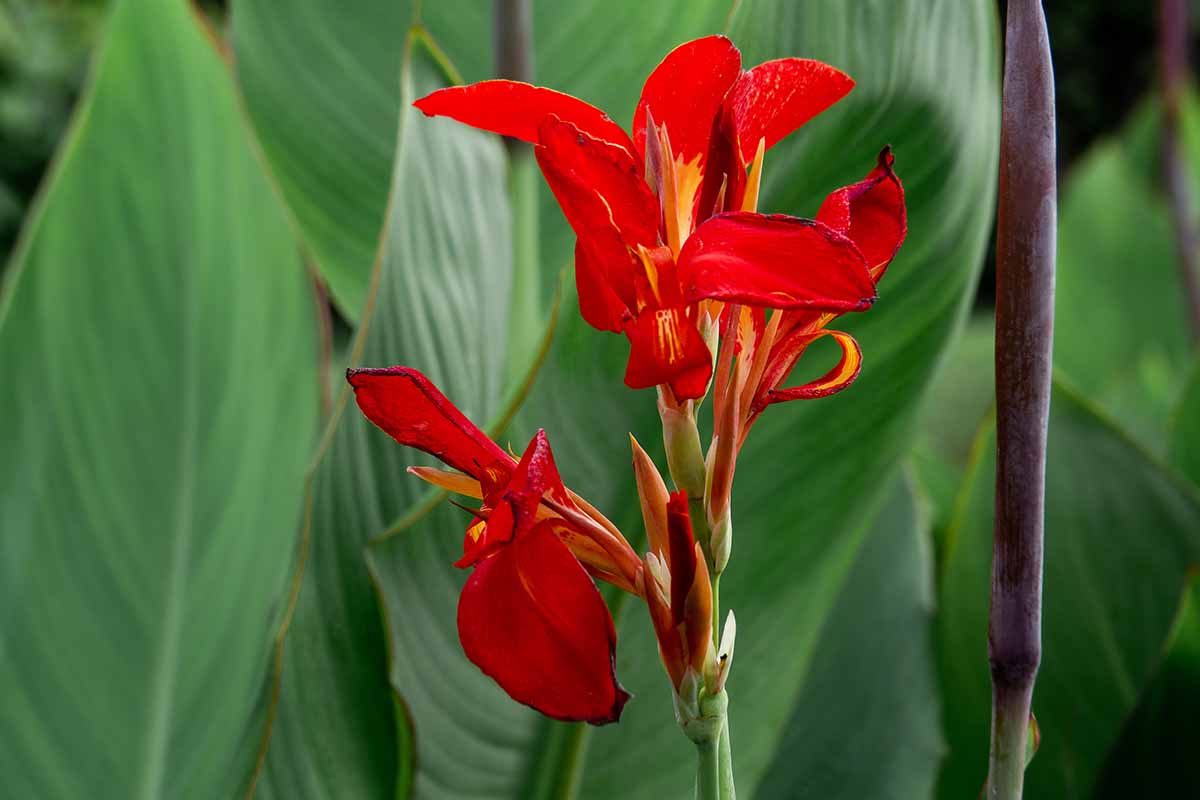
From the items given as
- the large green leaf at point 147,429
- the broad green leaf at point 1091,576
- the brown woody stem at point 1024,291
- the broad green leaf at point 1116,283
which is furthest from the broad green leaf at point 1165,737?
the broad green leaf at point 1116,283

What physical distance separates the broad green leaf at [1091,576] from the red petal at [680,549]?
31cm

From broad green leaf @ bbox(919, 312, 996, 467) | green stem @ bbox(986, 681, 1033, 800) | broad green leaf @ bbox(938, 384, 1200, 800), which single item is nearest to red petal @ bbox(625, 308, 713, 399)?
green stem @ bbox(986, 681, 1033, 800)

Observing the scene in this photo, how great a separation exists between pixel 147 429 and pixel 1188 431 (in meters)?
0.52

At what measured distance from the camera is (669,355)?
22cm

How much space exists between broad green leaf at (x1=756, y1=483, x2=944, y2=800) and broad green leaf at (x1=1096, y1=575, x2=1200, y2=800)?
10cm

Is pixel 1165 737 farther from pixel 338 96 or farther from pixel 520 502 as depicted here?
pixel 338 96

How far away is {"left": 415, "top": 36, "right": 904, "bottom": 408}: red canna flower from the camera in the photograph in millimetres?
207

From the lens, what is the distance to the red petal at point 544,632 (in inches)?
8.3

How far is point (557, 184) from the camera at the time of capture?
231 mm

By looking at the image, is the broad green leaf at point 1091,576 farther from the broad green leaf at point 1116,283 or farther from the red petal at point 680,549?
the broad green leaf at point 1116,283

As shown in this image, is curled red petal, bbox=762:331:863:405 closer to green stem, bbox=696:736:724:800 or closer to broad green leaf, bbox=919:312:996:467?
green stem, bbox=696:736:724:800

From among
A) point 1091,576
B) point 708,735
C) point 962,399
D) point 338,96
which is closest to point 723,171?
point 708,735

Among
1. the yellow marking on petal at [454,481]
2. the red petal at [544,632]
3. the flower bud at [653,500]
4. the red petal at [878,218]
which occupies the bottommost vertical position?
the red petal at [544,632]

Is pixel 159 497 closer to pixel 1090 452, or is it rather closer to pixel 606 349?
pixel 606 349
